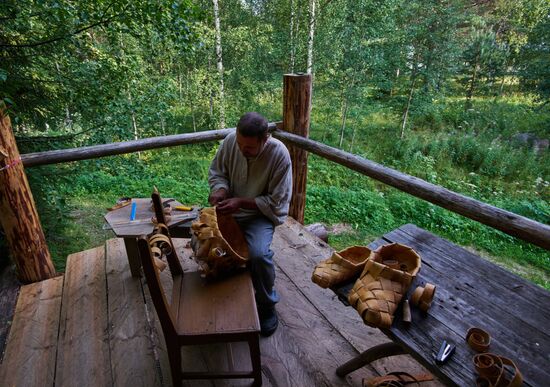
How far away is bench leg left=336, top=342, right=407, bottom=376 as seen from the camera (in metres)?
1.54

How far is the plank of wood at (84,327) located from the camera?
1820 millimetres

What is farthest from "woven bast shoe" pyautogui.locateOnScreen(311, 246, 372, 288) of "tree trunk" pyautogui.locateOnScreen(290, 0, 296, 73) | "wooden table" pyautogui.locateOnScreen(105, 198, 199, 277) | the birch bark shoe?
"tree trunk" pyautogui.locateOnScreen(290, 0, 296, 73)

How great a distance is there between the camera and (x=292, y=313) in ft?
7.31

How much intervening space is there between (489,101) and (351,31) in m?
6.23

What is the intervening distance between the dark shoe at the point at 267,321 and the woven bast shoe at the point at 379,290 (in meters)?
0.92

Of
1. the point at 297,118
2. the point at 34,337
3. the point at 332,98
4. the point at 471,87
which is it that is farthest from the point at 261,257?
the point at 471,87

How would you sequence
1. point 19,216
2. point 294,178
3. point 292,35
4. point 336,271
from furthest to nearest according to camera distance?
point 292,35, point 294,178, point 19,216, point 336,271

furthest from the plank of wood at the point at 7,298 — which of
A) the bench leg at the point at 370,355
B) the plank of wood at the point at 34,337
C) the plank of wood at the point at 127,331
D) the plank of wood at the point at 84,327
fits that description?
the bench leg at the point at 370,355

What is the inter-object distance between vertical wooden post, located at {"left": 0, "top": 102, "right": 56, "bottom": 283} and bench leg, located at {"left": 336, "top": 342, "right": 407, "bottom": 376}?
2.22 metres

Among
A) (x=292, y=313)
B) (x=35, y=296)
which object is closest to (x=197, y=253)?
(x=292, y=313)

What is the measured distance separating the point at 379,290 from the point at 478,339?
332mm

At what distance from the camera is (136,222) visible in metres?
2.31

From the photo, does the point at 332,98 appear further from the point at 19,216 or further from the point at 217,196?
the point at 19,216

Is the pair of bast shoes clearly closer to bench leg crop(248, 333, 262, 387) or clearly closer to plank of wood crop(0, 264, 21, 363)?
bench leg crop(248, 333, 262, 387)
